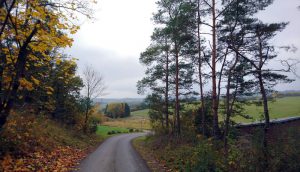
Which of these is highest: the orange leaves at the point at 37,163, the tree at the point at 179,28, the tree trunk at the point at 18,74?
the tree at the point at 179,28

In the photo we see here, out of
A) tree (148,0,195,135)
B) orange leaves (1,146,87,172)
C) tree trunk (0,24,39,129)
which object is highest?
tree (148,0,195,135)

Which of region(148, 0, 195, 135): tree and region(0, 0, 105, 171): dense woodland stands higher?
region(148, 0, 195, 135): tree

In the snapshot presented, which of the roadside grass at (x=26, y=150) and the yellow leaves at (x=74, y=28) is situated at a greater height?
the yellow leaves at (x=74, y=28)

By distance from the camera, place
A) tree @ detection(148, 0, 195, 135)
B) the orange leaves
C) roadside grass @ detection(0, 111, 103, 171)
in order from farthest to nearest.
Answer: tree @ detection(148, 0, 195, 135)
roadside grass @ detection(0, 111, 103, 171)
the orange leaves

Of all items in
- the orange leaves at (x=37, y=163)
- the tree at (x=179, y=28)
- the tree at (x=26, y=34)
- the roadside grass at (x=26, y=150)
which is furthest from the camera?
the tree at (x=179, y=28)

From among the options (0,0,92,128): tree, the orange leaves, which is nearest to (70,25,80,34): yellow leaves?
(0,0,92,128): tree

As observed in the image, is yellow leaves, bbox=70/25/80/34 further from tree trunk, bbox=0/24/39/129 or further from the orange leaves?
the orange leaves

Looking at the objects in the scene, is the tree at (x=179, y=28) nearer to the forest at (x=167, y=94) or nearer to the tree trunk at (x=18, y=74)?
the forest at (x=167, y=94)

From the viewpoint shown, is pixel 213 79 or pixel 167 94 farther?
pixel 167 94

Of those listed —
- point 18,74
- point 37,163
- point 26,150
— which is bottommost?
point 37,163

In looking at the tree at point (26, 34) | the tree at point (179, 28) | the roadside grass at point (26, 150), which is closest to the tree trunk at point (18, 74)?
the tree at point (26, 34)

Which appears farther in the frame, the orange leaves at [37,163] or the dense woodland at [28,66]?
the orange leaves at [37,163]

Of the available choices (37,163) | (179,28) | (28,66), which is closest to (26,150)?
(37,163)

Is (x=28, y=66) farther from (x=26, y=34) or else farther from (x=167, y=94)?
(x=167, y=94)
